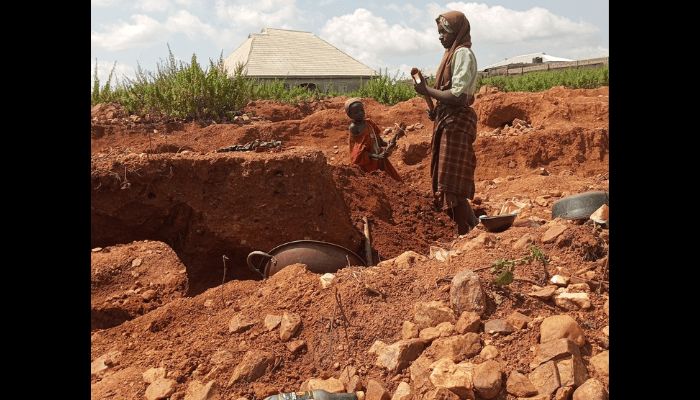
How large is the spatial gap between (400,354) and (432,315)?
259 millimetres

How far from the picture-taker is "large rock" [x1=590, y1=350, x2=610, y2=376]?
6.94 feet

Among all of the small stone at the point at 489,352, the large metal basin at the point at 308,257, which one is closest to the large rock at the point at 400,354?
the small stone at the point at 489,352

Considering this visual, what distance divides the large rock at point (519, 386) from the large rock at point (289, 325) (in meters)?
0.96

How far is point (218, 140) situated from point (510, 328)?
7.20m

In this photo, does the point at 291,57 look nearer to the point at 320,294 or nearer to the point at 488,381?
the point at 320,294

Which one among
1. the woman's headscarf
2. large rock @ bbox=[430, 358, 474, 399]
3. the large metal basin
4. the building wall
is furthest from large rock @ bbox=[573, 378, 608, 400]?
the building wall

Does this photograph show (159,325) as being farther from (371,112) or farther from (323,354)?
(371,112)

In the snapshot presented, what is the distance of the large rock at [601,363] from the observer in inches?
83.3

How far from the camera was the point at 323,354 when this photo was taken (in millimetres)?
2461

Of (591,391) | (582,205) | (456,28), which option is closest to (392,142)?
(456,28)

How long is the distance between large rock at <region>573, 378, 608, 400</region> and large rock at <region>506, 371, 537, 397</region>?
0.48 ft

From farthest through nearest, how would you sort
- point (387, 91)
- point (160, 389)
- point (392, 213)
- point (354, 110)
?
point (387, 91), point (354, 110), point (392, 213), point (160, 389)

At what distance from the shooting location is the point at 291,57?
2080cm
